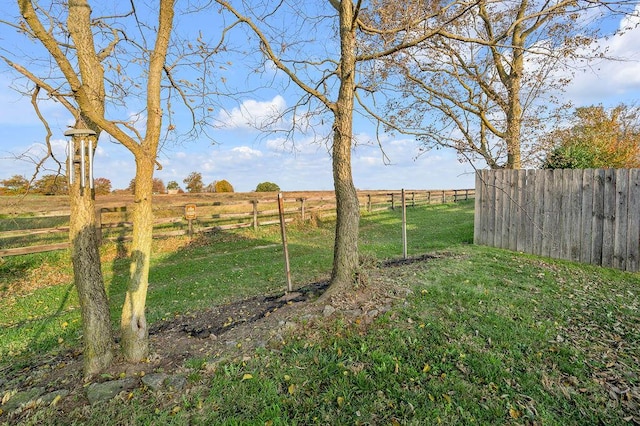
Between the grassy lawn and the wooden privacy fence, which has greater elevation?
the wooden privacy fence

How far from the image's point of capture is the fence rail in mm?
8664

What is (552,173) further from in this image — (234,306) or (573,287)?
(234,306)

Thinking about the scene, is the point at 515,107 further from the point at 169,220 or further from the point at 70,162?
the point at 169,220

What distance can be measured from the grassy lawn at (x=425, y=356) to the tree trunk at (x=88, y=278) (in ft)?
1.74

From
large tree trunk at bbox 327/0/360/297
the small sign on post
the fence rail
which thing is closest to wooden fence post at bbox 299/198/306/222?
the fence rail

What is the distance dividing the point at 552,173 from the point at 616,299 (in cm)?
329

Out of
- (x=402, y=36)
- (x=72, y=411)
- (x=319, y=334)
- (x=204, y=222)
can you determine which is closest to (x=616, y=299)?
(x=319, y=334)

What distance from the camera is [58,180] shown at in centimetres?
323

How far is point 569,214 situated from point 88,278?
27.1ft

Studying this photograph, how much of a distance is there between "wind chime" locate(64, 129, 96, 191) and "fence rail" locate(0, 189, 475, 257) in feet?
15.8

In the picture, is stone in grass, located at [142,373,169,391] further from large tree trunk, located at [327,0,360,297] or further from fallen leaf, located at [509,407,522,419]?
fallen leaf, located at [509,407,522,419]

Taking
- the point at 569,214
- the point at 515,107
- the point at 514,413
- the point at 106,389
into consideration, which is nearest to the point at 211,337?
the point at 106,389

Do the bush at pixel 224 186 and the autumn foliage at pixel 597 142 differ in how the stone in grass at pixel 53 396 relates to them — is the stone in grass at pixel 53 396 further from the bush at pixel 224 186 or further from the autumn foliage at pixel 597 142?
the bush at pixel 224 186

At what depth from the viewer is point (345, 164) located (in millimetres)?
4266
